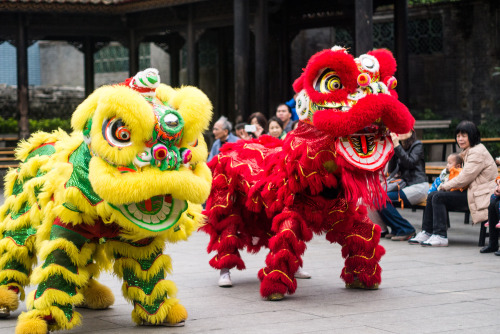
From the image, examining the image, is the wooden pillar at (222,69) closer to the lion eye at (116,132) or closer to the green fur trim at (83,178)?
the green fur trim at (83,178)

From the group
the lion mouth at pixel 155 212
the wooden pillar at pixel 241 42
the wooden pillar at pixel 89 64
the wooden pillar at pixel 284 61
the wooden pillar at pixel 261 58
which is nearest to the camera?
the lion mouth at pixel 155 212

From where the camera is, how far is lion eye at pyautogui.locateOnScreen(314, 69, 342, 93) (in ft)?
20.4

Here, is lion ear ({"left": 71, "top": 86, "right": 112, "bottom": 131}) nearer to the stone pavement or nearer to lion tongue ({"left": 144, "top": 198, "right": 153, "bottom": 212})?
lion tongue ({"left": 144, "top": 198, "right": 153, "bottom": 212})

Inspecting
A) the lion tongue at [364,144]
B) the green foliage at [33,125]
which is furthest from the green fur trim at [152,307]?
the green foliage at [33,125]

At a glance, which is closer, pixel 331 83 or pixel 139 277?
pixel 139 277

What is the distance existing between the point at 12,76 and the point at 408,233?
24.1m

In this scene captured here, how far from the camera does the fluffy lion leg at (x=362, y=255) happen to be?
21.6 ft

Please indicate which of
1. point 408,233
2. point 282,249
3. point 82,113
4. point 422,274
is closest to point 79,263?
point 82,113

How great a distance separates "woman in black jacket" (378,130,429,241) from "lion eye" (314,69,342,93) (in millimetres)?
3428

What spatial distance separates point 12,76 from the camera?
1211 inches

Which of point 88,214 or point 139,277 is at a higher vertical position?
point 88,214

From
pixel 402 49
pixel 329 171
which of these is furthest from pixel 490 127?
pixel 329 171

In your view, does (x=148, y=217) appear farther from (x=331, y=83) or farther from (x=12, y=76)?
(x=12, y=76)

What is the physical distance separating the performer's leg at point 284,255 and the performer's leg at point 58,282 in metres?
1.60
